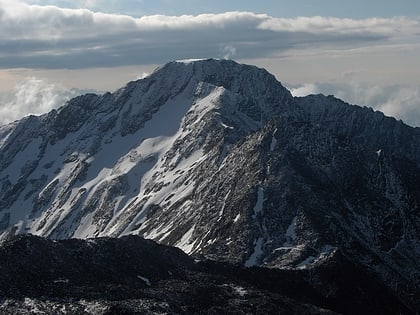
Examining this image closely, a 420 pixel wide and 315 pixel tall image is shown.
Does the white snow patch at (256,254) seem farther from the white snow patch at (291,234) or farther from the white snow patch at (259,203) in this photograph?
the white snow patch at (259,203)

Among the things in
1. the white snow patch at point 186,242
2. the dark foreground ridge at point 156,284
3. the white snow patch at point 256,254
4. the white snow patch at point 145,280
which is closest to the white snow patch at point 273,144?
the white snow patch at point 186,242

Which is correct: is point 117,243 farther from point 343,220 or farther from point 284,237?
point 343,220

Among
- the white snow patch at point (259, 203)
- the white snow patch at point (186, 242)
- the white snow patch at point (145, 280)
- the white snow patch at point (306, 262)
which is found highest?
the white snow patch at point (145, 280)

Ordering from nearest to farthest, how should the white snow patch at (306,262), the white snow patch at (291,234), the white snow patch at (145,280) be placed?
the white snow patch at (145,280) < the white snow patch at (306,262) < the white snow patch at (291,234)

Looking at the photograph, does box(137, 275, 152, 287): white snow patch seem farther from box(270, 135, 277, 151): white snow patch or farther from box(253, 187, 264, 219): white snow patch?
box(270, 135, 277, 151): white snow patch

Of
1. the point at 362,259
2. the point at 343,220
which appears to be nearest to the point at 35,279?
the point at 362,259

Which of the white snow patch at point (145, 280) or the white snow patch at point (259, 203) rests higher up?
the white snow patch at point (145, 280)

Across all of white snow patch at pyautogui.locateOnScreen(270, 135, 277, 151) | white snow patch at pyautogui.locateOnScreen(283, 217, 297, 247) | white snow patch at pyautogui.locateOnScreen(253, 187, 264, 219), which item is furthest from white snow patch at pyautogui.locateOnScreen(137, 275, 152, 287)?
white snow patch at pyautogui.locateOnScreen(270, 135, 277, 151)
